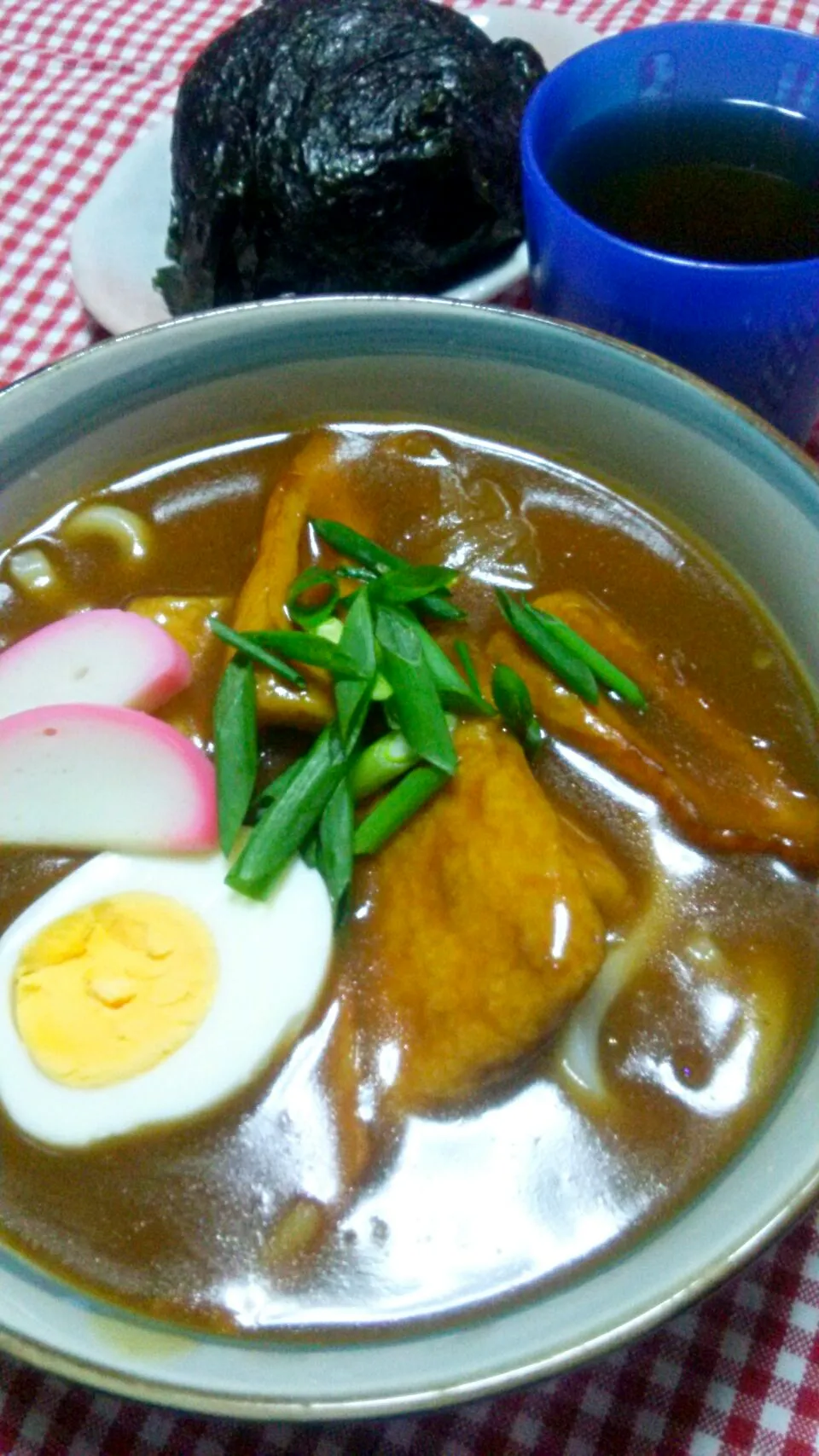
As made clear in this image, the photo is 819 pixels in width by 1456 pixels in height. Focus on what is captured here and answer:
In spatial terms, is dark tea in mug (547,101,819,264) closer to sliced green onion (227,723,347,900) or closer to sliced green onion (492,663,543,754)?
sliced green onion (492,663,543,754)

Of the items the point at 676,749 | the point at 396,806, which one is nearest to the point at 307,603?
the point at 396,806

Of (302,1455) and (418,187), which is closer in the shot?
(302,1455)

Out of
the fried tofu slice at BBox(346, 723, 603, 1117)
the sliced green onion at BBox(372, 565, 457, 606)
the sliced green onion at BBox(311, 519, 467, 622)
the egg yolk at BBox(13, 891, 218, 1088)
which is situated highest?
the sliced green onion at BBox(372, 565, 457, 606)

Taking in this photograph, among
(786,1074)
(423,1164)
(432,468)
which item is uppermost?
(432,468)

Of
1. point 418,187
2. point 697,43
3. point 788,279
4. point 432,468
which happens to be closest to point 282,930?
point 432,468

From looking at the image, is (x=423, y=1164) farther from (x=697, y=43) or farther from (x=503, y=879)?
(x=697, y=43)

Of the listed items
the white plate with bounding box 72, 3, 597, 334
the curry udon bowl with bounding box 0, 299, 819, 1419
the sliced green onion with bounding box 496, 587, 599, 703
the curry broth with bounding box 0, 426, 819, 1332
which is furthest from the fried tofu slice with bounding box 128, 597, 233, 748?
the white plate with bounding box 72, 3, 597, 334

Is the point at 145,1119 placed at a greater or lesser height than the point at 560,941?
lesser
